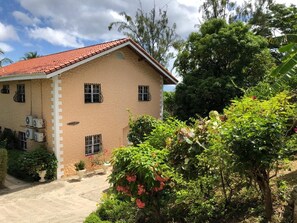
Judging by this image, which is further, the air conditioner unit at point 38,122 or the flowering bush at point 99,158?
the flowering bush at point 99,158

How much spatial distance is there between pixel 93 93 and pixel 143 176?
34.0 ft

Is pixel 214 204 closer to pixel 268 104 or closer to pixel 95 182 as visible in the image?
pixel 268 104

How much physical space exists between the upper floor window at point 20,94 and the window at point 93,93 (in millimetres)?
3901

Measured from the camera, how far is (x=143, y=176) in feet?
17.3

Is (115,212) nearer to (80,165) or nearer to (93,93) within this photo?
(80,165)

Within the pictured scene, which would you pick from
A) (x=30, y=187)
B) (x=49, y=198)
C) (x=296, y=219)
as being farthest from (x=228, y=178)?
(x=30, y=187)

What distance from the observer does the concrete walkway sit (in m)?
8.61

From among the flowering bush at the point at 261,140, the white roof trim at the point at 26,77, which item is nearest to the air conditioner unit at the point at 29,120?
the white roof trim at the point at 26,77

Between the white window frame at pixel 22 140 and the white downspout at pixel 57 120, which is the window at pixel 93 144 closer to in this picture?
the white downspout at pixel 57 120

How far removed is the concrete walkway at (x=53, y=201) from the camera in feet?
28.2

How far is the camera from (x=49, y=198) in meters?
10.6

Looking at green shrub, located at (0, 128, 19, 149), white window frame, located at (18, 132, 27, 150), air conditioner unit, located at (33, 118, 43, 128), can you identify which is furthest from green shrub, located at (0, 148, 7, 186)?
green shrub, located at (0, 128, 19, 149)

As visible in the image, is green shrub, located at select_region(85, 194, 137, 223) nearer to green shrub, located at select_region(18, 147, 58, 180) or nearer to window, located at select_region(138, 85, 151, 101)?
green shrub, located at select_region(18, 147, 58, 180)

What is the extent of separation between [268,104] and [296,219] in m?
1.86
